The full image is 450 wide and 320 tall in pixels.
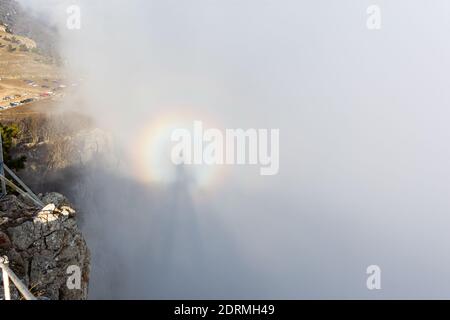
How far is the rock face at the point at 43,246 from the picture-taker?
47.0ft

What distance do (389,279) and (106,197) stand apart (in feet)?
412

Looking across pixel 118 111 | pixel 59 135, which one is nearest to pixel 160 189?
pixel 118 111

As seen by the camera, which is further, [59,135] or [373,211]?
[373,211]

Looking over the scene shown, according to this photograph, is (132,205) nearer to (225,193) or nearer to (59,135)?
(59,135)

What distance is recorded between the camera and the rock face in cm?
1434

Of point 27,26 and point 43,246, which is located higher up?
point 27,26

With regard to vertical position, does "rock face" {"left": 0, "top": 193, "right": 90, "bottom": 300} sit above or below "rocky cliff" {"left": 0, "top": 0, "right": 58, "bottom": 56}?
below

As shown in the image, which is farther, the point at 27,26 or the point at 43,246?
the point at 27,26

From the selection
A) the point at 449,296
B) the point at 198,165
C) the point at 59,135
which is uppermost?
the point at 59,135

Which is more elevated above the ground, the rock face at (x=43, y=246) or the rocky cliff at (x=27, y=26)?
the rocky cliff at (x=27, y=26)

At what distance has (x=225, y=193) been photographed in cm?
15388

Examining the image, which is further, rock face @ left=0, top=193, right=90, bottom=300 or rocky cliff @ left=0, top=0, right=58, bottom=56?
rocky cliff @ left=0, top=0, right=58, bottom=56

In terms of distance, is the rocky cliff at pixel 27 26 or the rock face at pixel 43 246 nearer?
the rock face at pixel 43 246

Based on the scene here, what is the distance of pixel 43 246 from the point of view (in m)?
15.9
